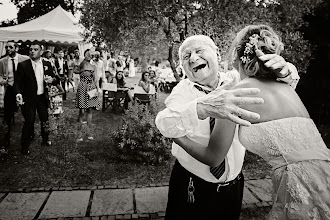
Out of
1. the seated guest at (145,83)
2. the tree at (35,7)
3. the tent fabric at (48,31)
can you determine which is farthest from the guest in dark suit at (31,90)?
the tree at (35,7)

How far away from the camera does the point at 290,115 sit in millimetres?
1501

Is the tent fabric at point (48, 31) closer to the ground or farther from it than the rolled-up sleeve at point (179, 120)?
farther from it

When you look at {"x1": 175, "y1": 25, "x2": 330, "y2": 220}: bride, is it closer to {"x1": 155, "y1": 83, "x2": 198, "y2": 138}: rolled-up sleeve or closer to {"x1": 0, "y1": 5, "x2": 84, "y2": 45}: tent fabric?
{"x1": 155, "y1": 83, "x2": 198, "y2": 138}: rolled-up sleeve

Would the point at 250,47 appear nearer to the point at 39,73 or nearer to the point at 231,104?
the point at 231,104

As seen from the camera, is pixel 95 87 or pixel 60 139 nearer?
pixel 60 139

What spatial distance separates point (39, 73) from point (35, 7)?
114 ft

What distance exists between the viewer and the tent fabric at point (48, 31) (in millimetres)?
12633

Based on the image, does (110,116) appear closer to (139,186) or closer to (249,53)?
(139,186)

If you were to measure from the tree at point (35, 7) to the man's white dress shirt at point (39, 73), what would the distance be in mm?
31812

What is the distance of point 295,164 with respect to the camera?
1.47m

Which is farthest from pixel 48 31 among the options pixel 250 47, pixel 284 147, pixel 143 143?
pixel 284 147

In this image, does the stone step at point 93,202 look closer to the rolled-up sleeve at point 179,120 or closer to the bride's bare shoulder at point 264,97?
the rolled-up sleeve at point 179,120

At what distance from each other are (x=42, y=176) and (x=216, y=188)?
3.81 meters

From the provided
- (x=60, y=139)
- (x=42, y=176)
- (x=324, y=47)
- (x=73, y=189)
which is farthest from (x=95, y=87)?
(x=324, y=47)
